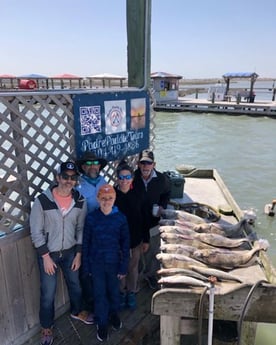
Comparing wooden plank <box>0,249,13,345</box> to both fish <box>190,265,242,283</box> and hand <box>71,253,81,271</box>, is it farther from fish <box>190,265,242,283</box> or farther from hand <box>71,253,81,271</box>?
fish <box>190,265,242,283</box>

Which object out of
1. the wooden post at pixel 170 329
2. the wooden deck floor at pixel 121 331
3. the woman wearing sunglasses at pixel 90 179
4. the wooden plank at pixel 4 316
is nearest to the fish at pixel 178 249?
the wooden post at pixel 170 329

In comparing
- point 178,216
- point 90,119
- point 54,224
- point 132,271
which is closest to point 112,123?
point 90,119

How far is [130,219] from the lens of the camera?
323 centimetres

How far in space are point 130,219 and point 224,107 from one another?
25345 mm

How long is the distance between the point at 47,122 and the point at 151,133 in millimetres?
1799

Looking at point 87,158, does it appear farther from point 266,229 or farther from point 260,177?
point 260,177

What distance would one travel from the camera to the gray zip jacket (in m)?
2.69

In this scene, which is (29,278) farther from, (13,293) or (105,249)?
(105,249)

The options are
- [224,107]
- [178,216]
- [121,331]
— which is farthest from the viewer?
[224,107]

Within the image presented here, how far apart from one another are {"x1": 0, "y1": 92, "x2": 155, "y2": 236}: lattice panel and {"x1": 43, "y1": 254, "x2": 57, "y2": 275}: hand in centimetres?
36

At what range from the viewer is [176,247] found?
2.77m

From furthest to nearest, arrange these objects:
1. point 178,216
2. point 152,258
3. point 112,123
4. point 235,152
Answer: point 235,152 < point 152,258 < point 112,123 < point 178,216

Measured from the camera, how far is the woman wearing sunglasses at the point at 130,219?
311cm

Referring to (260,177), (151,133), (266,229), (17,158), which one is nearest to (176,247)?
(17,158)
